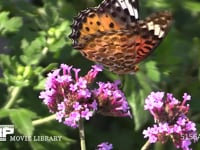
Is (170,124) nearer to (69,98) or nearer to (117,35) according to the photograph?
(69,98)

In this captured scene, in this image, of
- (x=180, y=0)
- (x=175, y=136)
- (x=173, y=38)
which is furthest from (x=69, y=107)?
(x=180, y=0)

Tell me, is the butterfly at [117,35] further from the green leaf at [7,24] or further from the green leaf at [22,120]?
the green leaf at [7,24]

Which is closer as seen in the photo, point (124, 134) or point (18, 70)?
point (18, 70)

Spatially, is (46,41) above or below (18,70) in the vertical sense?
above

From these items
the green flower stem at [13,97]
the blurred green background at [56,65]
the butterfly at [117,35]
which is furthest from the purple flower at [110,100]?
the green flower stem at [13,97]

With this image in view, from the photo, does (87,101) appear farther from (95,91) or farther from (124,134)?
(124,134)

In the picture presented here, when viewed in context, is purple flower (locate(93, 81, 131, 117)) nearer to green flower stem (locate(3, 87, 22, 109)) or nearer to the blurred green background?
the blurred green background
